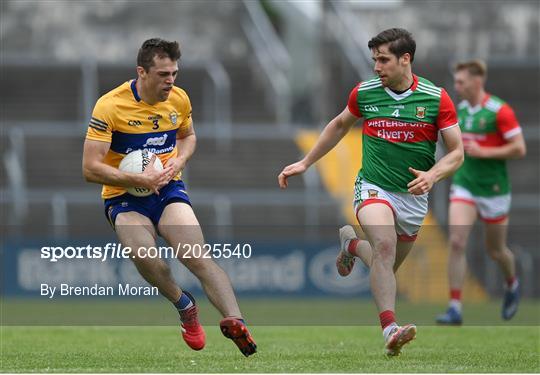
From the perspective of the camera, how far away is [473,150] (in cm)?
1433

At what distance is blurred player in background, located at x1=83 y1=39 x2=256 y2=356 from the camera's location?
9.48 m

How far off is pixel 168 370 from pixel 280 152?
18.0m

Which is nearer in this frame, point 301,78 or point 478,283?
point 478,283

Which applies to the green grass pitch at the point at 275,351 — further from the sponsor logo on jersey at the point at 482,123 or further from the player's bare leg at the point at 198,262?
the sponsor logo on jersey at the point at 482,123

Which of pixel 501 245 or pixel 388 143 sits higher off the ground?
pixel 388 143

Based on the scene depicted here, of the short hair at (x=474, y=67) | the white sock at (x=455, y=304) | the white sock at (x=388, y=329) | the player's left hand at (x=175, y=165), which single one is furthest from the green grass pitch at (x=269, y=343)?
the short hair at (x=474, y=67)

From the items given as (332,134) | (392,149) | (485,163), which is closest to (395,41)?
(392,149)

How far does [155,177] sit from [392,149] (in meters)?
1.81

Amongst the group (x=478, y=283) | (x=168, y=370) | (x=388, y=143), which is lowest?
(x=478, y=283)

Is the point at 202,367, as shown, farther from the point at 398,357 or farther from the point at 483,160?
the point at 483,160

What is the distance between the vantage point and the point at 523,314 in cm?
1661

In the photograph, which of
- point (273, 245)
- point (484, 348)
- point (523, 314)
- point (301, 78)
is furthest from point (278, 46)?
point (484, 348)

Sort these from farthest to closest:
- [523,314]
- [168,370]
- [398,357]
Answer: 1. [523,314]
2. [398,357]
3. [168,370]

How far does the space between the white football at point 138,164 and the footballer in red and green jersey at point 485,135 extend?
18.2ft
